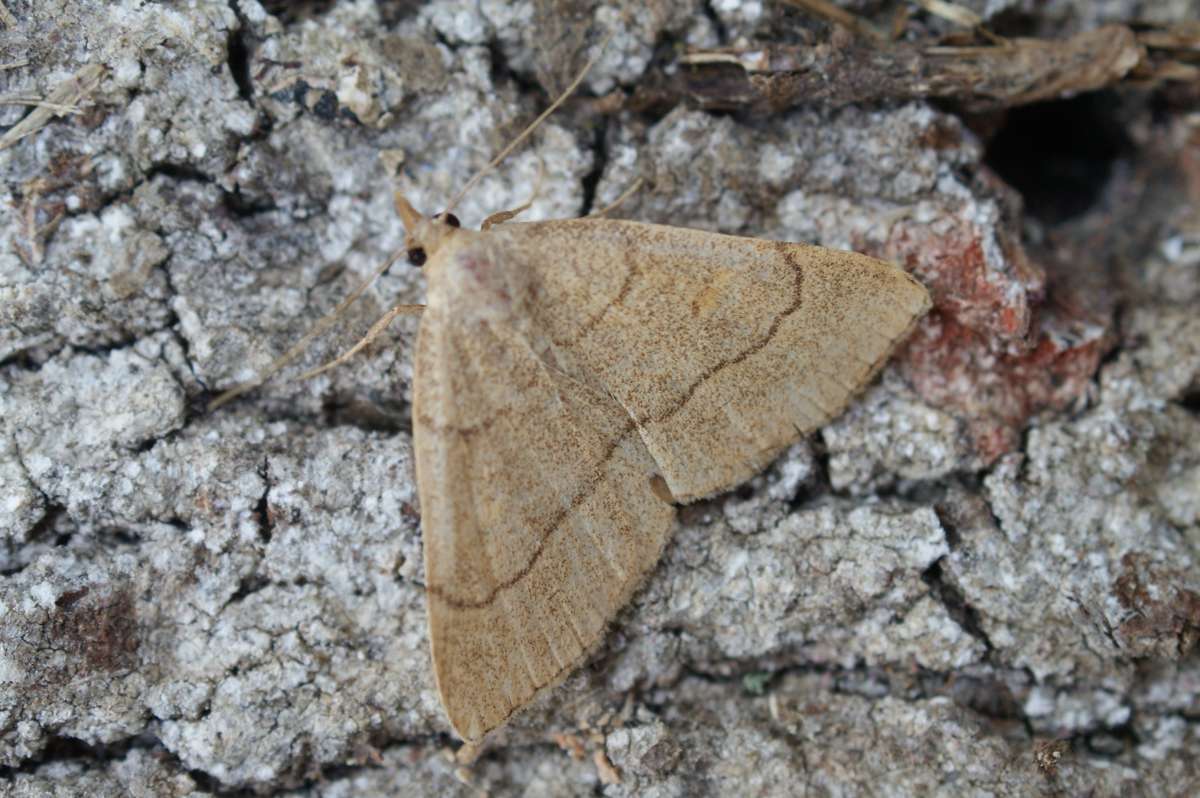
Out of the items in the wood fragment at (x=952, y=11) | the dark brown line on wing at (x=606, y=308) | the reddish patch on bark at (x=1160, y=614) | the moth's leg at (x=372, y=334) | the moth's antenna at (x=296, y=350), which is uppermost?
the moth's antenna at (x=296, y=350)

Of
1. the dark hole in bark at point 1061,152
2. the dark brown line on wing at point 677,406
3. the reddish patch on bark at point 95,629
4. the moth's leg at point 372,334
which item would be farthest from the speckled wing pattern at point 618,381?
the dark hole in bark at point 1061,152

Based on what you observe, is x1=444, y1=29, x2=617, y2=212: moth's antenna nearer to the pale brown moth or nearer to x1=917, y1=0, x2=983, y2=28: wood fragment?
the pale brown moth

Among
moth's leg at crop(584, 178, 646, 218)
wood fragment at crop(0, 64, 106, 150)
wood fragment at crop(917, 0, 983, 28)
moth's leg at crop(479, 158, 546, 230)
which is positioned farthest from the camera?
wood fragment at crop(917, 0, 983, 28)

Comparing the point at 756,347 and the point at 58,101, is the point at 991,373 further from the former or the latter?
the point at 58,101

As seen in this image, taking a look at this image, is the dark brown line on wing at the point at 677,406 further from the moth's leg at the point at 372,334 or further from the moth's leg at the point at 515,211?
the moth's leg at the point at 372,334

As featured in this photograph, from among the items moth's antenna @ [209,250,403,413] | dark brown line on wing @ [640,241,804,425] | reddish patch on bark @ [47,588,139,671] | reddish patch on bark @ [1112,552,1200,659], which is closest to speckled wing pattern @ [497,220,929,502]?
dark brown line on wing @ [640,241,804,425]

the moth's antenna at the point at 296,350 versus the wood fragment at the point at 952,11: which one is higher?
the moth's antenna at the point at 296,350

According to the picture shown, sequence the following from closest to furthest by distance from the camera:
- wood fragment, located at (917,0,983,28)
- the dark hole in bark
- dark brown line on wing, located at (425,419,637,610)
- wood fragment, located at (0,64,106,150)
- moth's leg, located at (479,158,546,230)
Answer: dark brown line on wing, located at (425,419,637,610) → wood fragment, located at (0,64,106,150) → moth's leg, located at (479,158,546,230) → wood fragment, located at (917,0,983,28) → the dark hole in bark
